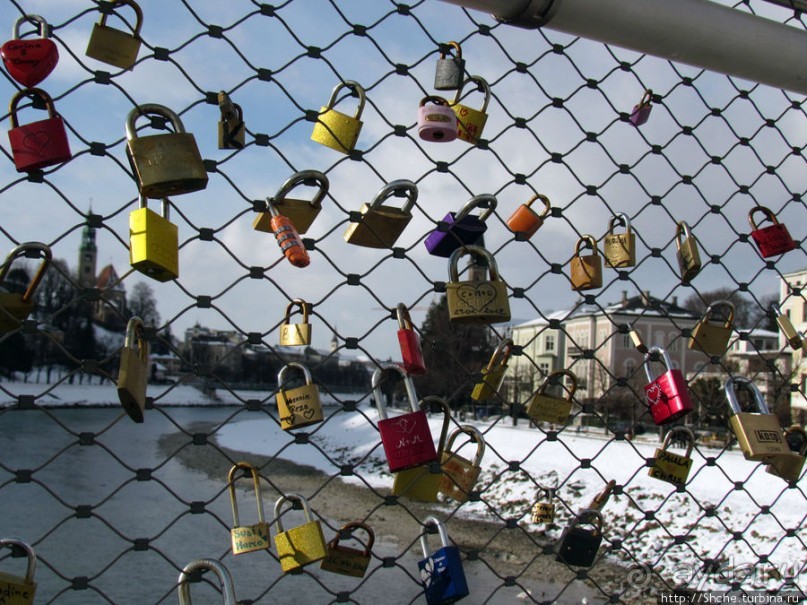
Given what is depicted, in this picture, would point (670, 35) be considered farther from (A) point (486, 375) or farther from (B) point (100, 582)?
(B) point (100, 582)

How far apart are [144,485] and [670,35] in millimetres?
12838

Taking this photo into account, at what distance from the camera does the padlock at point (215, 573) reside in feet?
3.35

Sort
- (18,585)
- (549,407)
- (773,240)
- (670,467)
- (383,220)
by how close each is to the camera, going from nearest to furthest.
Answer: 1. (18,585)
2. (383,220)
3. (549,407)
4. (670,467)
5. (773,240)

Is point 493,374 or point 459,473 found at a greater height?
point 493,374

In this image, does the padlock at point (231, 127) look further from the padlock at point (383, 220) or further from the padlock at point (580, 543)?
the padlock at point (580, 543)

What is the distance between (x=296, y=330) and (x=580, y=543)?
0.71 meters

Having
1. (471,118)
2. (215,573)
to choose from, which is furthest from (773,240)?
(215,573)

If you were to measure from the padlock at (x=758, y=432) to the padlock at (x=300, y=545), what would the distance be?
2.85 feet

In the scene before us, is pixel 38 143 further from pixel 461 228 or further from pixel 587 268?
pixel 587 268

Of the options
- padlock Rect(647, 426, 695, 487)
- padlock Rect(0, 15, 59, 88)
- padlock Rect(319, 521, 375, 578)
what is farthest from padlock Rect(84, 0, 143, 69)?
padlock Rect(647, 426, 695, 487)

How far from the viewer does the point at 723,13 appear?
1509mm

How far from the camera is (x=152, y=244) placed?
3.41ft

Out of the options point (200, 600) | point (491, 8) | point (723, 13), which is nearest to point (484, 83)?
point (491, 8)

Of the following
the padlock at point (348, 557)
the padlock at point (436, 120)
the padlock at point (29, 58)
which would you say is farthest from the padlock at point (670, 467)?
the padlock at point (29, 58)
